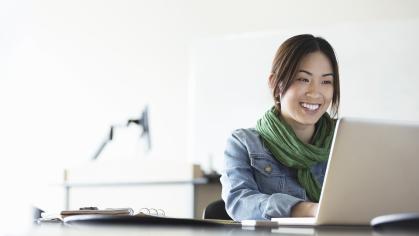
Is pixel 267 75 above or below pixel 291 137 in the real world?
above

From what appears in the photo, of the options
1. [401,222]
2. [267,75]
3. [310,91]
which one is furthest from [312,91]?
[267,75]

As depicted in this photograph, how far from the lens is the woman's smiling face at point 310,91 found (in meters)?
2.15

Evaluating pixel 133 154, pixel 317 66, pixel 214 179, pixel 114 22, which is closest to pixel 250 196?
pixel 317 66

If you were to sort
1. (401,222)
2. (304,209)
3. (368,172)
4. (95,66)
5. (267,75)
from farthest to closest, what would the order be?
1. (95,66)
2. (267,75)
3. (304,209)
4. (368,172)
5. (401,222)

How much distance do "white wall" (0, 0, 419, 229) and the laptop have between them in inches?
98.1

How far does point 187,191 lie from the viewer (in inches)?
137

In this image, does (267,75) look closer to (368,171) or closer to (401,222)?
(368,171)

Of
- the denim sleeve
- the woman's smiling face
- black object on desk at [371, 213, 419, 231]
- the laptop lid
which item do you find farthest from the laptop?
the woman's smiling face

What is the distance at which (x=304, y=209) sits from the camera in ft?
5.17

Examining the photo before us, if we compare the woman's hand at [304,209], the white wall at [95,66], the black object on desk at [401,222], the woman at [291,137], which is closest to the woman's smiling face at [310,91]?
the woman at [291,137]

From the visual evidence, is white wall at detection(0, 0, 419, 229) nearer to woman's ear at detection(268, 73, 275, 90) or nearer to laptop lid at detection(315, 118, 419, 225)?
woman's ear at detection(268, 73, 275, 90)

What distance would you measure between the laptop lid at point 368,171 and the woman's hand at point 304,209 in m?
0.24

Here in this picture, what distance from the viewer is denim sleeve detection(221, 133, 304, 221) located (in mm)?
1651

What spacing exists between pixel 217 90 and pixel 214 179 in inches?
22.1
